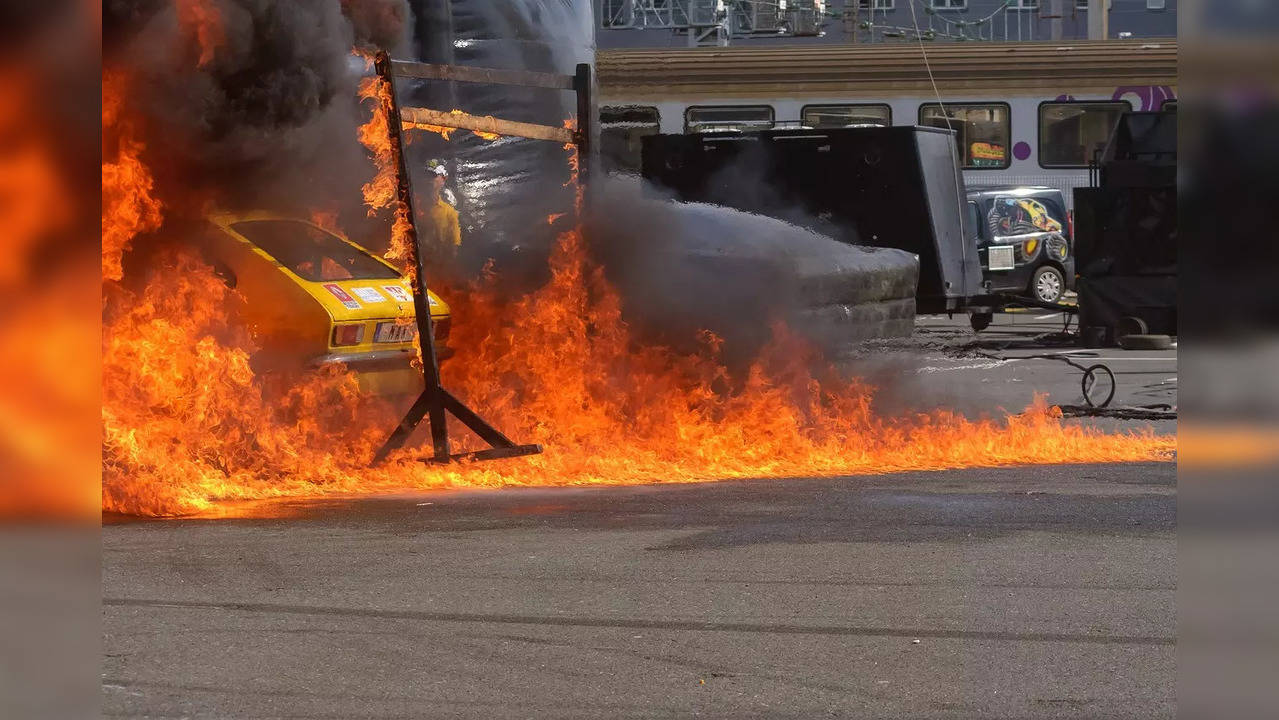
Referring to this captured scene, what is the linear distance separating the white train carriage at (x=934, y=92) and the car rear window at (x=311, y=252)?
11.2 meters

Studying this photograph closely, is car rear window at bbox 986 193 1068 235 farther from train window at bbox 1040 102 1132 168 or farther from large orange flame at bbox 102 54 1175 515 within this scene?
large orange flame at bbox 102 54 1175 515

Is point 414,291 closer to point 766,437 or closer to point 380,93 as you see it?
point 380,93

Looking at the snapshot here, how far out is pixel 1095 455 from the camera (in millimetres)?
9289

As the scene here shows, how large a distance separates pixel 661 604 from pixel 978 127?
17.5m

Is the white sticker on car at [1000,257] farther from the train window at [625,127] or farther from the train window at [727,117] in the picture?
the train window at [625,127]

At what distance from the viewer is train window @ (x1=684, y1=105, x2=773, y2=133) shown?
816 inches

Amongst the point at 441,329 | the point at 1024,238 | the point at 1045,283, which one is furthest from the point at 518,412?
the point at 1045,283

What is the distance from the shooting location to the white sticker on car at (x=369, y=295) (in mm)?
8742

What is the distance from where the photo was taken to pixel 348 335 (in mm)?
8445

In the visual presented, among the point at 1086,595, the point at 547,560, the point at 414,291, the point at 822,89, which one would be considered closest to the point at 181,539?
the point at 547,560

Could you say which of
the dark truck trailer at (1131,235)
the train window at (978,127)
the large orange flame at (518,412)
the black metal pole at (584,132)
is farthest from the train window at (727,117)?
the large orange flame at (518,412)

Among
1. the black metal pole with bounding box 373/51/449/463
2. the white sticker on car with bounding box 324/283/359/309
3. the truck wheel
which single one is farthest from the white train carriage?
the white sticker on car with bounding box 324/283/359/309

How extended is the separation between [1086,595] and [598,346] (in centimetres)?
488

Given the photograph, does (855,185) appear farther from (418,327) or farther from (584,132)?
(418,327)
